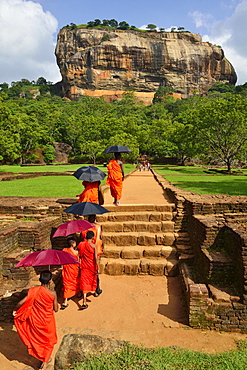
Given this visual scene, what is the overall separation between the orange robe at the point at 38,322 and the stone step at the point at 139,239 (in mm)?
2939

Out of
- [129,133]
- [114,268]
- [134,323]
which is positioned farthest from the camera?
[129,133]

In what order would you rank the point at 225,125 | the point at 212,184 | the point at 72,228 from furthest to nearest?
1. the point at 225,125
2. the point at 212,184
3. the point at 72,228

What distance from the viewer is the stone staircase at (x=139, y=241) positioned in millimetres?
5344

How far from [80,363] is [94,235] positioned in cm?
224

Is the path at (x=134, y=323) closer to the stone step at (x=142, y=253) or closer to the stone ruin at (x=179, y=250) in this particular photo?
the stone ruin at (x=179, y=250)

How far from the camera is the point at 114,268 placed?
5395 millimetres

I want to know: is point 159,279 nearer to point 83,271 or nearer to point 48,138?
point 83,271

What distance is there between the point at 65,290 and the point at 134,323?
141 centimetres

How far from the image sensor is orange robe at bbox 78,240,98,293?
4.45m

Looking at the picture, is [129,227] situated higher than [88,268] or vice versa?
[129,227]

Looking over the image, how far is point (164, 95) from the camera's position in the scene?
283ft

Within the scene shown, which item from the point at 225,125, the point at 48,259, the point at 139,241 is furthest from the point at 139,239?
the point at 225,125

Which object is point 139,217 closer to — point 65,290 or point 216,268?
point 216,268

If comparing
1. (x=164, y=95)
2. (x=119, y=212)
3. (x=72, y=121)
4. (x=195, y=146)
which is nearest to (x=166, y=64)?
(x=164, y=95)
